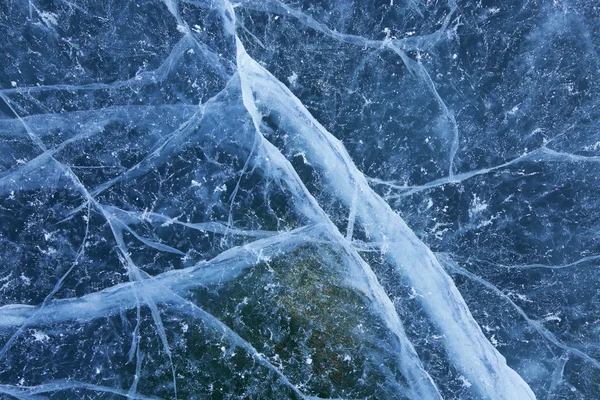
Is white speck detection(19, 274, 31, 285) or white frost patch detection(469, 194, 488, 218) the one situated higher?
white speck detection(19, 274, 31, 285)

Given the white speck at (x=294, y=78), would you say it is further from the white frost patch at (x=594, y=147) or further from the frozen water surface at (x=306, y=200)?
the white frost patch at (x=594, y=147)

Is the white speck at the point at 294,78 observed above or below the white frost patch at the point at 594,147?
above

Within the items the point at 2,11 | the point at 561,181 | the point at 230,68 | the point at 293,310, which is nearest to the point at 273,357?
the point at 293,310

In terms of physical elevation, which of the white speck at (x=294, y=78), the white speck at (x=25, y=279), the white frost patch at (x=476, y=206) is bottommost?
the white frost patch at (x=476, y=206)

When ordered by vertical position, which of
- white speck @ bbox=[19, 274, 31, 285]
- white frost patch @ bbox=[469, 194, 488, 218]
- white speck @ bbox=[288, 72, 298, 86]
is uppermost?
white speck @ bbox=[288, 72, 298, 86]

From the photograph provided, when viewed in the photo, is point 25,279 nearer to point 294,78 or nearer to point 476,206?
point 294,78

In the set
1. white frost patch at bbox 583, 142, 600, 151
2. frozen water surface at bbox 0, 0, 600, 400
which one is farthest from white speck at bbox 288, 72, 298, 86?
white frost patch at bbox 583, 142, 600, 151

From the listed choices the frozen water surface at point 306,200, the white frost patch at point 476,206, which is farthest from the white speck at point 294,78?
the white frost patch at point 476,206

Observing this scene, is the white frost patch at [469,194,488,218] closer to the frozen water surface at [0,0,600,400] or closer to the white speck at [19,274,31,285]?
the frozen water surface at [0,0,600,400]

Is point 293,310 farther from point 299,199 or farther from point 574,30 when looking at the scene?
point 574,30
